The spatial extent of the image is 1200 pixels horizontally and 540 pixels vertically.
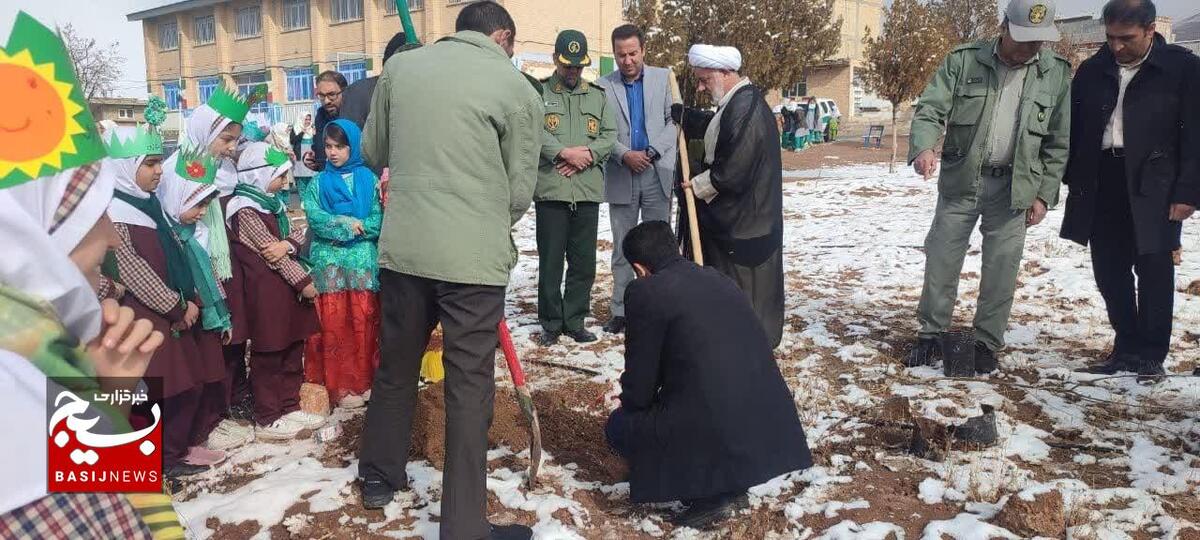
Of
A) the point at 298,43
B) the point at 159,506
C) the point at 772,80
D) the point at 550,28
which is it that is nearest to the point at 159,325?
the point at 159,506

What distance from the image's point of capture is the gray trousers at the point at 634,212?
5285mm

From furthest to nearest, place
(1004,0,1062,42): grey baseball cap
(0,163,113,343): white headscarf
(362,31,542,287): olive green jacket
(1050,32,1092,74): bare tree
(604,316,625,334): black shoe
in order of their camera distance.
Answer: (1050,32,1092,74): bare tree, (604,316,625,334): black shoe, (1004,0,1062,42): grey baseball cap, (362,31,542,287): olive green jacket, (0,163,113,343): white headscarf

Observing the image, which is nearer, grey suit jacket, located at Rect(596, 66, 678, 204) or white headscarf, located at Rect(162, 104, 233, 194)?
white headscarf, located at Rect(162, 104, 233, 194)

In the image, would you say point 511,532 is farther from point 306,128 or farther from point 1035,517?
point 306,128

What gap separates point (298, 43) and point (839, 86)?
26.8 meters

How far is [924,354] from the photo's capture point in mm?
4559

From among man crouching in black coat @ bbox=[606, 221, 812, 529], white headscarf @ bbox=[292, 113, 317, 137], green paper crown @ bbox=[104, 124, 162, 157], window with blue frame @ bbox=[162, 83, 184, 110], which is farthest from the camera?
window with blue frame @ bbox=[162, 83, 184, 110]

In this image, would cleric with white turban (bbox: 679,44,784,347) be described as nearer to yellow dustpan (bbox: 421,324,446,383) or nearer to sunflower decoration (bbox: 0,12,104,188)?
yellow dustpan (bbox: 421,324,446,383)

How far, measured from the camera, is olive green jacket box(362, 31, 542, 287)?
8.50 ft

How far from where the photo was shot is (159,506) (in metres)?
1.38

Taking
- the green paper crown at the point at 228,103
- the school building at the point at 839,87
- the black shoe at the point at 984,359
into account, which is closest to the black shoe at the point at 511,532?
the green paper crown at the point at 228,103

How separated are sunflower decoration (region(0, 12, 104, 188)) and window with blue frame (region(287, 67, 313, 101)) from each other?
37925mm

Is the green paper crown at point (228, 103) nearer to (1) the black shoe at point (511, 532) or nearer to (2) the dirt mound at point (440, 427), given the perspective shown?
(2) the dirt mound at point (440, 427)

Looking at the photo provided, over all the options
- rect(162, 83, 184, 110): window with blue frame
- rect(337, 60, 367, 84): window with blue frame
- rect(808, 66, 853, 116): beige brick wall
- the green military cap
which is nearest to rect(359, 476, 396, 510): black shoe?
the green military cap
